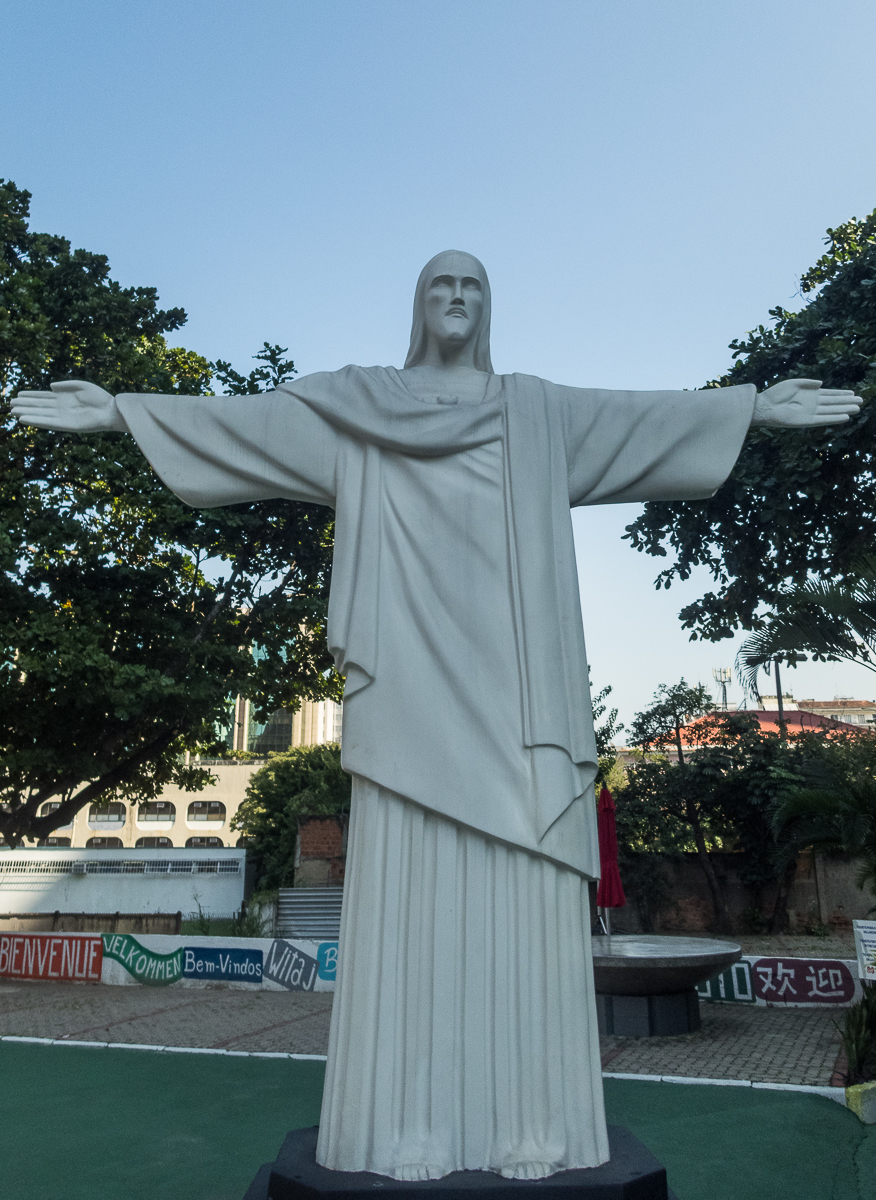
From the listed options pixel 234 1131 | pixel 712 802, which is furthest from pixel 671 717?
pixel 234 1131

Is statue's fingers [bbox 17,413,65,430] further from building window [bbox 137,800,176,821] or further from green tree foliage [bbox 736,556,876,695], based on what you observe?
building window [bbox 137,800,176,821]

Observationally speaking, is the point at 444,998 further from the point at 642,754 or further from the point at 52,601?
the point at 642,754

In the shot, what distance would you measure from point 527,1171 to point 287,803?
25959 mm

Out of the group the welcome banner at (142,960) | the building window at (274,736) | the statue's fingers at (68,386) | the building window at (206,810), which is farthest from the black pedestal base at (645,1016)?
the building window at (274,736)

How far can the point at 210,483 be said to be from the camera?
3.49 m

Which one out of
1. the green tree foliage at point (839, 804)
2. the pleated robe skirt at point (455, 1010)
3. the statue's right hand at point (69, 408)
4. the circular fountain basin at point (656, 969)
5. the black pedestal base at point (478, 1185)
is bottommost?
the circular fountain basin at point (656, 969)

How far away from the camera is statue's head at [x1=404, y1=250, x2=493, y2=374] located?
3678 millimetres

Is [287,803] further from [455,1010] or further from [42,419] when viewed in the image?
[455,1010]

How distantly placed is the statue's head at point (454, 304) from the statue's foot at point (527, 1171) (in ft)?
9.61

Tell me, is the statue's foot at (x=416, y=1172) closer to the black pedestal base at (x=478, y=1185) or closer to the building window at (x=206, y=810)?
the black pedestal base at (x=478, y=1185)

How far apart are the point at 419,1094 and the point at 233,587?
13284mm

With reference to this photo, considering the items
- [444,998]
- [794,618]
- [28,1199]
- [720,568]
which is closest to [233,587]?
[720,568]

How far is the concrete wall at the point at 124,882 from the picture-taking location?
22812 millimetres

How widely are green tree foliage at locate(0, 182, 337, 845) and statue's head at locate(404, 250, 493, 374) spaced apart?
9843 mm
